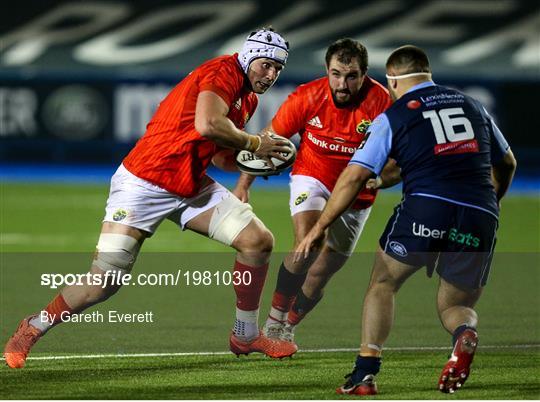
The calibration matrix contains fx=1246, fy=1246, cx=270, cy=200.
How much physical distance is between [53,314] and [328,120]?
2.62 meters

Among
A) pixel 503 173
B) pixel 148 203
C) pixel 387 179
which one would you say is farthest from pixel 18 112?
pixel 503 173

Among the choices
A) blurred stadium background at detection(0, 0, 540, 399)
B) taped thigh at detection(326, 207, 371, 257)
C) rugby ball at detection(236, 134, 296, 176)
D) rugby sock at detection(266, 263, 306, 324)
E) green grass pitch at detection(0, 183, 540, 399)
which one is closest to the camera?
green grass pitch at detection(0, 183, 540, 399)

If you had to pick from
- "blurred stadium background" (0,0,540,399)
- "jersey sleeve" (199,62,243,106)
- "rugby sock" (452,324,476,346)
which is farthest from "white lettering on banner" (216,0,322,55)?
"rugby sock" (452,324,476,346)

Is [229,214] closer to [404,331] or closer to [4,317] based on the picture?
[404,331]

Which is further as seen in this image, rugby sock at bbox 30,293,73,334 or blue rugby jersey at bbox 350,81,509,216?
rugby sock at bbox 30,293,73,334

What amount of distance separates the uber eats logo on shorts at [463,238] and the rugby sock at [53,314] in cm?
262

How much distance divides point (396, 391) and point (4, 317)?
4.44m

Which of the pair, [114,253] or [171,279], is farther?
→ [171,279]

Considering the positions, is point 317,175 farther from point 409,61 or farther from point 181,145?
point 409,61

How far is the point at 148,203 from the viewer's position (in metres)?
8.34

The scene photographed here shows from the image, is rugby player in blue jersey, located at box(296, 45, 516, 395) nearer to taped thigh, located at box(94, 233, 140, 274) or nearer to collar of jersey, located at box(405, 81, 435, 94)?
collar of jersey, located at box(405, 81, 435, 94)

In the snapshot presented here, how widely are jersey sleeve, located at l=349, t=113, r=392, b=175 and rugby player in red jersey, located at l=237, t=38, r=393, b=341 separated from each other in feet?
6.56

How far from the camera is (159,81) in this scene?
2736 centimetres

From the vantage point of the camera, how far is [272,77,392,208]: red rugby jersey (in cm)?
942
